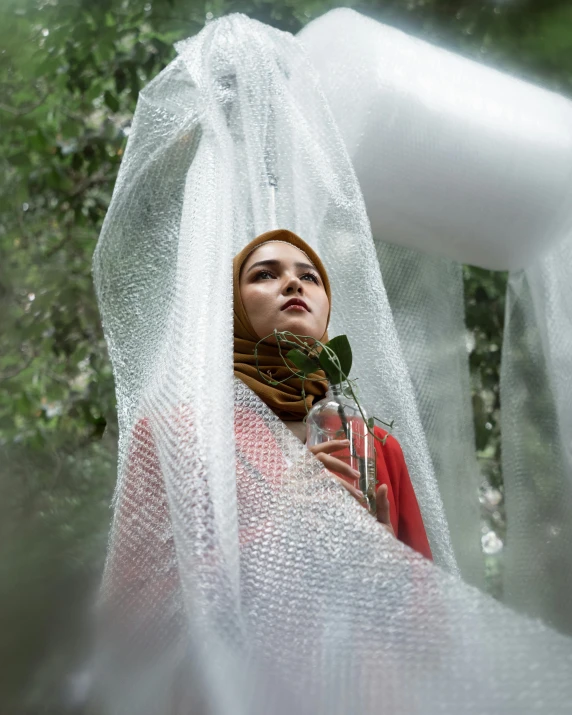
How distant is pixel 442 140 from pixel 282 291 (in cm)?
36

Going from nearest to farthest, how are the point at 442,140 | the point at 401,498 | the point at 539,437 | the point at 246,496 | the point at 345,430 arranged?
1. the point at 246,496
2. the point at 345,430
3. the point at 401,498
4. the point at 442,140
5. the point at 539,437

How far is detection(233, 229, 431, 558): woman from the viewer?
2.61ft

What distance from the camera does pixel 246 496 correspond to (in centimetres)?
60

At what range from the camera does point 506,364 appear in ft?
4.06

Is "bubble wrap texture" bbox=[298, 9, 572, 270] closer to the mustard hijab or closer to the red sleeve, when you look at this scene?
the mustard hijab

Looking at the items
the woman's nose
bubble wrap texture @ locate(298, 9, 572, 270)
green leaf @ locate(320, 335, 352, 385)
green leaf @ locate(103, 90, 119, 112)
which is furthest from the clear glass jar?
green leaf @ locate(103, 90, 119, 112)

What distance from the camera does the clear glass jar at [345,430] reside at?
0.72 meters

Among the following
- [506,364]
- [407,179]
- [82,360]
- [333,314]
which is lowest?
[82,360]

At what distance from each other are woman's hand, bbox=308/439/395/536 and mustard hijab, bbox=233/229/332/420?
0.29 feet

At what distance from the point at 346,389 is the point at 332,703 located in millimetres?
341

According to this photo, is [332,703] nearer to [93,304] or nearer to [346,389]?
[346,389]

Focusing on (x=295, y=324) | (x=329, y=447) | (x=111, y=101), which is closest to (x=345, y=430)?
(x=329, y=447)

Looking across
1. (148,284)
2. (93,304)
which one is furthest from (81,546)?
(93,304)

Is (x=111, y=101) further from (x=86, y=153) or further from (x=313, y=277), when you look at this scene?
(x=313, y=277)
